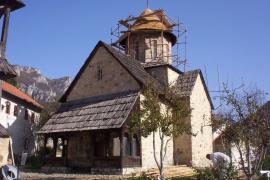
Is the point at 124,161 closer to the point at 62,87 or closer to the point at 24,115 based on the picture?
the point at 24,115

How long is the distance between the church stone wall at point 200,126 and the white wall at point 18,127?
16006 millimetres

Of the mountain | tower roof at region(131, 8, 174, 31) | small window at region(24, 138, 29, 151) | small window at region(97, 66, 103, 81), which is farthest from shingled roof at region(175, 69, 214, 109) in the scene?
the mountain

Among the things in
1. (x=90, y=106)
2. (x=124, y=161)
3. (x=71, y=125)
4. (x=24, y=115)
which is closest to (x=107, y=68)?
(x=90, y=106)

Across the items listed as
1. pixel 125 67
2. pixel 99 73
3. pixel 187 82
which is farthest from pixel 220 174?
pixel 187 82

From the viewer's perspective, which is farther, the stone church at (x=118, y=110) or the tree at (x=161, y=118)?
the stone church at (x=118, y=110)

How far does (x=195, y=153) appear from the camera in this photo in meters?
26.2

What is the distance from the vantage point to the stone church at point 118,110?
21.2m

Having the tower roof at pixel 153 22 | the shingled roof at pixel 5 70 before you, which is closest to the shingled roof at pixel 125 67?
the tower roof at pixel 153 22

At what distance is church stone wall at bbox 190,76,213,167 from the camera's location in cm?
2644

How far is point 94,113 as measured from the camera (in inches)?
894

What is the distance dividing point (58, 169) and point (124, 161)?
5.65 meters

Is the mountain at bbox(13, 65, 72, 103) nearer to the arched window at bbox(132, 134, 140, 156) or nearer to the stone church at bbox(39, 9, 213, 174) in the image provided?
the stone church at bbox(39, 9, 213, 174)

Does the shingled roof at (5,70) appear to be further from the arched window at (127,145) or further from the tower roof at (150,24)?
the tower roof at (150,24)

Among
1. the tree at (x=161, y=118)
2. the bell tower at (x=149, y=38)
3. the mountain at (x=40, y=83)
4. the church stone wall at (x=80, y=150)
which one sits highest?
the mountain at (x=40, y=83)
